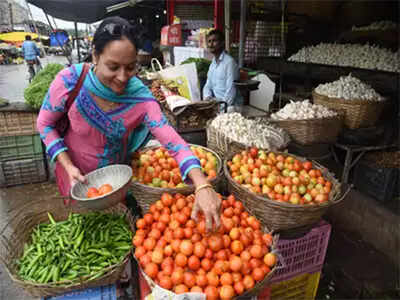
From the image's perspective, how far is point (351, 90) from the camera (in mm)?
4141

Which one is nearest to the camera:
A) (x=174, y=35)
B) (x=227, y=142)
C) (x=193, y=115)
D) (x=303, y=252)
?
(x=303, y=252)

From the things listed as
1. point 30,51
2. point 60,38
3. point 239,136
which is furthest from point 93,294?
point 30,51

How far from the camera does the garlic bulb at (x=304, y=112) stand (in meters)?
3.83

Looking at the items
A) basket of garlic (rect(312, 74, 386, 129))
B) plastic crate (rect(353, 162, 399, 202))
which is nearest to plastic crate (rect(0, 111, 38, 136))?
basket of garlic (rect(312, 74, 386, 129))

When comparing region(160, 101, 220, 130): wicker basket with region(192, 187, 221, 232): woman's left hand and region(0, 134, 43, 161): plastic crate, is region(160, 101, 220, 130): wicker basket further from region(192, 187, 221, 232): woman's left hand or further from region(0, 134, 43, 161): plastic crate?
region(0, 134, 43, 161): plastic crate

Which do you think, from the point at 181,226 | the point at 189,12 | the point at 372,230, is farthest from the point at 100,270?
the point at 189,12

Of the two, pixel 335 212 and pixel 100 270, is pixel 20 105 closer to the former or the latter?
pixel 100 270

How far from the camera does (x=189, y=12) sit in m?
11.0

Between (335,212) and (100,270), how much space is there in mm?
3479

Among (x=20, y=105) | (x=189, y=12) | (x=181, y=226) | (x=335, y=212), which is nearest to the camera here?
(x=181, y=226)

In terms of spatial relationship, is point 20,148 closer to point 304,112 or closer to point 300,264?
point 304,112

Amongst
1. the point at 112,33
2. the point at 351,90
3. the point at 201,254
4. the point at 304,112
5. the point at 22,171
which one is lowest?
the point at 22,171

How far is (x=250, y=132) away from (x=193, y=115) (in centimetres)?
92

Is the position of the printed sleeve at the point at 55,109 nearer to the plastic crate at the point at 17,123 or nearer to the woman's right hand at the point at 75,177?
the woman's right hand at the point at 75,177
